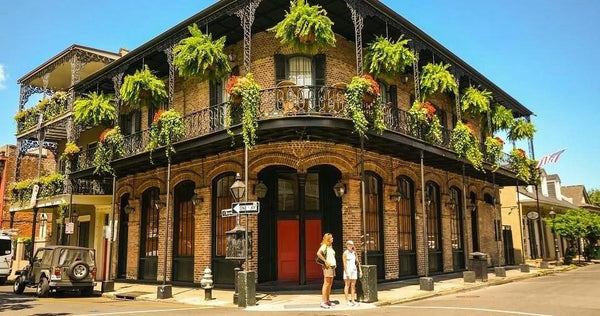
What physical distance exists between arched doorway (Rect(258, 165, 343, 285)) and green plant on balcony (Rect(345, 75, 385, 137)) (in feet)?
8.96

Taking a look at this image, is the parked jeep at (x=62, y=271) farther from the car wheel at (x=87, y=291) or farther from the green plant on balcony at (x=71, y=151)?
the green plant on balcony at (x=71, y=151)

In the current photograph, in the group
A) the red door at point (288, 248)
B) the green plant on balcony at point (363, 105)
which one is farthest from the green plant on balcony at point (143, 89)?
the green plant on balcony at point (363, 105)

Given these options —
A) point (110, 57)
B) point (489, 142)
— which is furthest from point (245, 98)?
point (110, 57)

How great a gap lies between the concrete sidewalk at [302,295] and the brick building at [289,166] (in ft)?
3.12

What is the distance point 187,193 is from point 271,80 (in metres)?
5.48

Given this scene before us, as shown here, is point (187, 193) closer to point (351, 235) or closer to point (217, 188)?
point (217, 188)

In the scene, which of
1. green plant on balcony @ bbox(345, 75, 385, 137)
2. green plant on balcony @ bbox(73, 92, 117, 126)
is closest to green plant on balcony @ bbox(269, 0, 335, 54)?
green plant on balcony @ bbox(345, 75, 385, 137)

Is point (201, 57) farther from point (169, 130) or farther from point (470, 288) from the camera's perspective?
point (470, 288)

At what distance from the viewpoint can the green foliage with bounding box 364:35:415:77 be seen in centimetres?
1368

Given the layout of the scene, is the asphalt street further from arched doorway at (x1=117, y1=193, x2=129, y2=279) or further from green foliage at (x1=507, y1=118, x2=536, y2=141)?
green foliage at (x1=507, y1=118, x2=536, y2=141)

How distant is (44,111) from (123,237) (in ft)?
27.5

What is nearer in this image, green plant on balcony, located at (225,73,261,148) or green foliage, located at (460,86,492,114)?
green plant on balcony, located at (225,73,261,148)

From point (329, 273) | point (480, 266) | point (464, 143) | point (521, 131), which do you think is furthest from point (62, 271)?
point (521, 131)

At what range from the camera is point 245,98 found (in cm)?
1211
